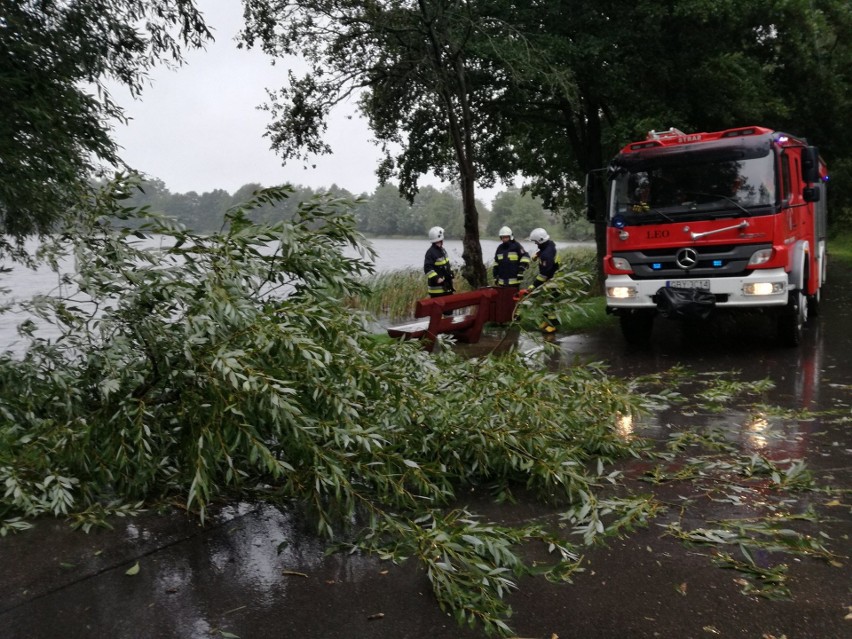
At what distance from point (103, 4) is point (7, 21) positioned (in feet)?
3.52

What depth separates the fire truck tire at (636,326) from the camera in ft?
36.6

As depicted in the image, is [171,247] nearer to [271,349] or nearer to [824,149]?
[271,349]

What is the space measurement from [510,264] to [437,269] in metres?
1.18

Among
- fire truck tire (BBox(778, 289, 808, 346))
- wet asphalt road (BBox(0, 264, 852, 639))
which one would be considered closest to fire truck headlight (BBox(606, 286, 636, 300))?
fire truck tire (BBox(778, 289, 808, 346))

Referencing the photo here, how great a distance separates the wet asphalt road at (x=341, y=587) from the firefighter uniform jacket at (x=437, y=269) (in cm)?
779

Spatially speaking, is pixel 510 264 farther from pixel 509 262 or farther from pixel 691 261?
pixel 691 261

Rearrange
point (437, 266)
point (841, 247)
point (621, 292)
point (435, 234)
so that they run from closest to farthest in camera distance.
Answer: point (621, 292) < point (437, 266) < point (435, 234) < point (841, 247)

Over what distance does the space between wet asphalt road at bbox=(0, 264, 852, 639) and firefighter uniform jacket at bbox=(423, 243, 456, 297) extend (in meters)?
7.79

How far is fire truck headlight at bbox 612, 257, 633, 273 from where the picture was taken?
35.0 feet

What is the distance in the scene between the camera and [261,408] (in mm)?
4246

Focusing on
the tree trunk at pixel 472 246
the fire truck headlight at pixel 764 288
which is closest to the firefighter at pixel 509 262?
the tree trunk at pixel 472 246

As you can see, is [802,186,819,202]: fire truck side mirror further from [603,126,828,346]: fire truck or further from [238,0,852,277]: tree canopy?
[238,0,852,277]: tree canopy

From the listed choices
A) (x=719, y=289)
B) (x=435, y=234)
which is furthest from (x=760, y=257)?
(x=435, y=234)

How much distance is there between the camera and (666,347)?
11.3 m
